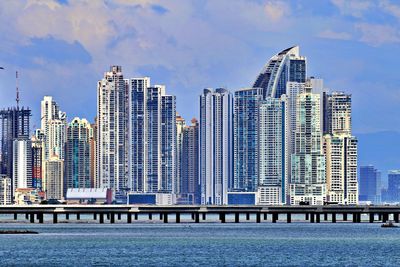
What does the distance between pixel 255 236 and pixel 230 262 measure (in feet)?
183

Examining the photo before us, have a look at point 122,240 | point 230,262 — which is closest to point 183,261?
point 230,262

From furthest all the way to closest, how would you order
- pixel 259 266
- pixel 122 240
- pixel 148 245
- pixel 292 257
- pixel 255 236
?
1. pixel 255 236
2. pixel 122 240
3. pixel 148 245
4. pixel 292 257
5. pixel 259 266

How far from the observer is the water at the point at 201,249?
442 ft

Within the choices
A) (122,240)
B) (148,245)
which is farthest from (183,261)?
(122,240)

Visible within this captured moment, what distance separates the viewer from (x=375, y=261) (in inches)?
5340

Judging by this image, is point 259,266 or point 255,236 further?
point 255,236

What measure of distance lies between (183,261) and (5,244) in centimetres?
3764

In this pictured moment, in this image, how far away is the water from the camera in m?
135

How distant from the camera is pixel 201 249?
155000 mm

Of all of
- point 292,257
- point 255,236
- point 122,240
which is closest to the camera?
point 292,257

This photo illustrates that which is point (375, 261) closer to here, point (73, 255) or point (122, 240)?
point (73, 255)

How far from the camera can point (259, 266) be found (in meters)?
129

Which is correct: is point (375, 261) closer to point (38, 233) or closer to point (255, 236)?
point (255, 236)

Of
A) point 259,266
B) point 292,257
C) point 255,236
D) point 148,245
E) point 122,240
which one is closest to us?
point 259,266
